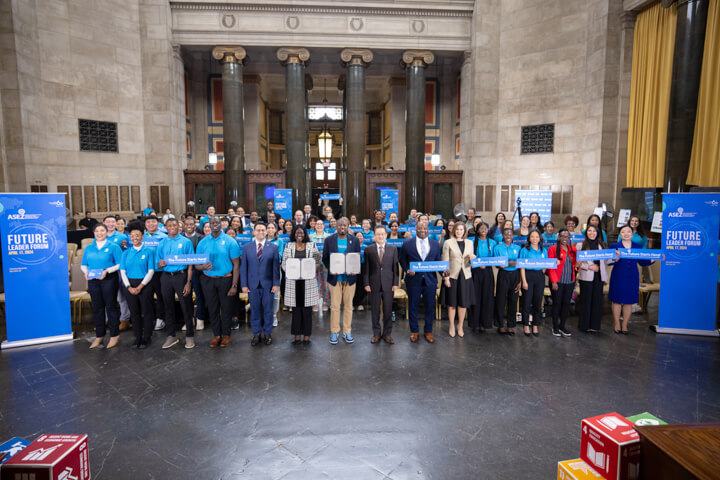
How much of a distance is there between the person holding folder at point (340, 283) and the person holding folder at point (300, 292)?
0.27 meters

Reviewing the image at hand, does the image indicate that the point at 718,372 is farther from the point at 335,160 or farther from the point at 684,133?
the point at 335,160

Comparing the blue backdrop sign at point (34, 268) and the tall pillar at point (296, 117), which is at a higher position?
the tall pillar at point (296, 117)

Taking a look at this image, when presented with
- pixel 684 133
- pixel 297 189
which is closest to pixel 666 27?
pixel 684 133

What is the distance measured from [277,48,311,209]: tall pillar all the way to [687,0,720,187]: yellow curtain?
13661 millimetres

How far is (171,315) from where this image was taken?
255 inches

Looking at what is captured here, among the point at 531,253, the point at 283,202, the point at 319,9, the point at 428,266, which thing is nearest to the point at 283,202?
the point at 283,202

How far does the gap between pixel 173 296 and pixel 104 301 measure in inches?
42.9

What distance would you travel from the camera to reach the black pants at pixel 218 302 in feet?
21.1

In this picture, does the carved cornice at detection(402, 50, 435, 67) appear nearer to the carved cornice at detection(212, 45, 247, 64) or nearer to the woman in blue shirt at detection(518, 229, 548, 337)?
the carved cornice at detection(212, 45, 247, 64)

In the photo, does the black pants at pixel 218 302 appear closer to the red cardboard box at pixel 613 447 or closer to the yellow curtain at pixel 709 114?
the red cardboard box at pixel 613 447

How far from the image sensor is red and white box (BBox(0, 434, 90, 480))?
191 cm

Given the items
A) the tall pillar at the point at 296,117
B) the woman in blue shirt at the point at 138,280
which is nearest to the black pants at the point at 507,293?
the woman in blue shirt at the point at 138,280

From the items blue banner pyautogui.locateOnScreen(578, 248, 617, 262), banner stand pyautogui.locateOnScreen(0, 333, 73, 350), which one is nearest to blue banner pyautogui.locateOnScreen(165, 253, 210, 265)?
banner stand pyautogui.locateOnScreen(0, 333, 73, 350)

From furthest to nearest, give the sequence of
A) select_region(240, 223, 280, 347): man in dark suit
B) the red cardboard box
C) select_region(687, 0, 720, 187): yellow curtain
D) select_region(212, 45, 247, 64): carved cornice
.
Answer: select_region(212, 45, 247, 64): carved cornice
select_region(687, 0, 720, 187): yellow curtain
select_region(240, 223, 280, 347): man in dark suit
the red cardboard box
